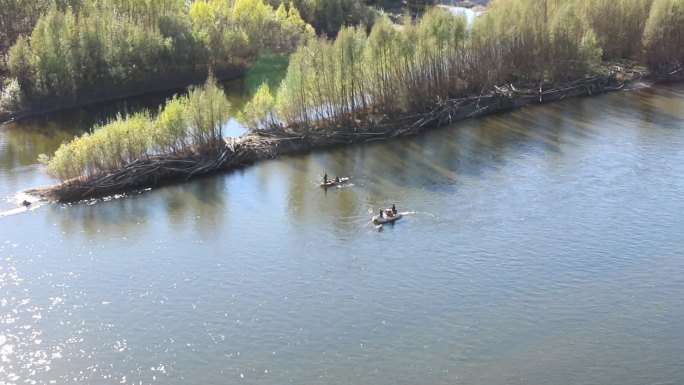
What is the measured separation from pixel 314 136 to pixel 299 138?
58.3 inches

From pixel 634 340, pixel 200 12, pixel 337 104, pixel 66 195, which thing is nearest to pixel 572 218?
pixel 634 340

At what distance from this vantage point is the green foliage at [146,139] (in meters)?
50.2

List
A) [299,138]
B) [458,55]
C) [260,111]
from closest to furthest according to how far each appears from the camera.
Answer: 1. [260,111]
2. [299,138]
3. [458,55]

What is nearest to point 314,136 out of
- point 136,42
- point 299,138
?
point 299,138

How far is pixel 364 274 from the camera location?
3878cm

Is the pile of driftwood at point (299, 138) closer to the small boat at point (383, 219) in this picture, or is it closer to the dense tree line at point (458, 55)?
the dense tree line at point (458, 55)

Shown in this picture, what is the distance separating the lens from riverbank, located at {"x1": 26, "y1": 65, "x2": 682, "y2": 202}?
50.6 m

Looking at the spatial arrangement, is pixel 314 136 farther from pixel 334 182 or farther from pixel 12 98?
pixel 12 98

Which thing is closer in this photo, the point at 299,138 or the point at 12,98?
the point at 299,138

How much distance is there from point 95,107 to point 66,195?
25356 millimetres

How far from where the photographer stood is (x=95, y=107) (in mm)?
72312

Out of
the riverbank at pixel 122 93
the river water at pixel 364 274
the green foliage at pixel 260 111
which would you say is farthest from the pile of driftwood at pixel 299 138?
the riverbank at pixel 122 93

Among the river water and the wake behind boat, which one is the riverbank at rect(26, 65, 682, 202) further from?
the wake behind boat

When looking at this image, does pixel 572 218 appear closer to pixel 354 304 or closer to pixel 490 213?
pixel 490 213
